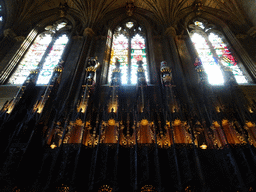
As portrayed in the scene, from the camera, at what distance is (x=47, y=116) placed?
6.38 metres

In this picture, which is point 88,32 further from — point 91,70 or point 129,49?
point 91,70

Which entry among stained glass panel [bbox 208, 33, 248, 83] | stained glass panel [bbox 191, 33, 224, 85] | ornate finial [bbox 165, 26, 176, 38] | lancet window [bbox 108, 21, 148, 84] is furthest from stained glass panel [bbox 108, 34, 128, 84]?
stained glass panel [bbox 208, 33, 248, 83]

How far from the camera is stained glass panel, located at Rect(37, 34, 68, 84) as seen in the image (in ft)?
32.0

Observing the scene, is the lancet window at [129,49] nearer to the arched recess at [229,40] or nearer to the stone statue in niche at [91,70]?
the stone statue in niche at [91,70]

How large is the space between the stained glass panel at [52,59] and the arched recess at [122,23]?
245cm

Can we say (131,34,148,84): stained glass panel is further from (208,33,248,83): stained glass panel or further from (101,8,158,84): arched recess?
(208,33,248,83): stained glass panel

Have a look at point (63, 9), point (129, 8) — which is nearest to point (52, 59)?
point (63, 9)

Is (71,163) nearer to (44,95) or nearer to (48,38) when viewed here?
(44,95)

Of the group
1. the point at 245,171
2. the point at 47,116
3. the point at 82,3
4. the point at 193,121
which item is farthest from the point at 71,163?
the point at 82,3

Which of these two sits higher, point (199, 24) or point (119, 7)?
point (119, 7)

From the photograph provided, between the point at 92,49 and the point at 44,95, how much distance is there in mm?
4563

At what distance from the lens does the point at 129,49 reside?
36.9ft

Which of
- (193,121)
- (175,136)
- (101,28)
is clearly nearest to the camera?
(175,136)

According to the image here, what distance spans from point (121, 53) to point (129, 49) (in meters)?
0.57
